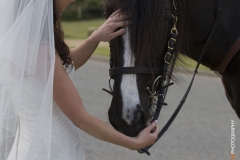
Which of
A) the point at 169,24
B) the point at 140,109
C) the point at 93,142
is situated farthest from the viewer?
the point at 93,142

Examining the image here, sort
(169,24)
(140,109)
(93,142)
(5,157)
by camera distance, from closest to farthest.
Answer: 1. (140,109)
2. (169,24)
3. (5,157)
4. (93,142)

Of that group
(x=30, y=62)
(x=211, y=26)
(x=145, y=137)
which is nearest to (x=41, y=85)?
(x=30, y=62)

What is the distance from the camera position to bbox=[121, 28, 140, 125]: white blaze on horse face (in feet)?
7.75

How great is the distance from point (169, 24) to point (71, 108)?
2.27ft

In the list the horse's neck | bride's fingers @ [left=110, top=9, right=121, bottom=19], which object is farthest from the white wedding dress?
Result: the horse's neck

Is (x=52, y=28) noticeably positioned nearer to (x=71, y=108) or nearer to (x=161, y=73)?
(x=71, y=108)

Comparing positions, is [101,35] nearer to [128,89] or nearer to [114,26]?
[114,26]

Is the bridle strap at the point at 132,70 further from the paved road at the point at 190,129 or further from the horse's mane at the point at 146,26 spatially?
the paved road at the point at 190,129

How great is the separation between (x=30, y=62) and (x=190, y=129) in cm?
433

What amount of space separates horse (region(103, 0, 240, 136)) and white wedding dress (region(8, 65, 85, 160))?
1.03 feet

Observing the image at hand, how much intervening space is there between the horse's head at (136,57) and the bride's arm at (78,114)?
0.04 m

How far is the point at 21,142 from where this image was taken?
8.73 feet

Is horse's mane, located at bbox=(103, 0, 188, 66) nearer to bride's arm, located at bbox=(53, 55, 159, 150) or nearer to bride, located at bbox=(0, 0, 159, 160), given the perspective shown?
bride, located at bbox=(0, 0, 159, 160)

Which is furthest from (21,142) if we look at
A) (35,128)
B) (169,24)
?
(169,24)
